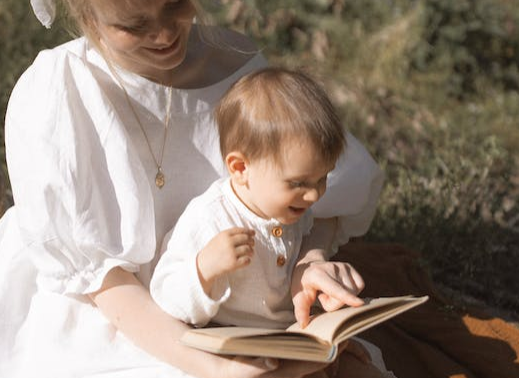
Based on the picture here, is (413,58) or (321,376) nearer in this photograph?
(321,376)

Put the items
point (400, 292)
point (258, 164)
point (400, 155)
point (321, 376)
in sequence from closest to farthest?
point (258, 164) → point (321, 376) → point (400, 292) → point (400, 155)

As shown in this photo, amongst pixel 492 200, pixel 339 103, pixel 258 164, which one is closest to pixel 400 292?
pixel 492 200

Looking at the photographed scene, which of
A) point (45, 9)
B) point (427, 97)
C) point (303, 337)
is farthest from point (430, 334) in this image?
point (427, 97)

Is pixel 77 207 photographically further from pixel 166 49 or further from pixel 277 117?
pixel 277 117

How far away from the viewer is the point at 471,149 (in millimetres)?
4926

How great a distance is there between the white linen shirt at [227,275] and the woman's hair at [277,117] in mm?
166

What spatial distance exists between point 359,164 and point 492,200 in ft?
4.96

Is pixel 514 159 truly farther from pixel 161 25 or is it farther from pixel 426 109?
pixel 161 25

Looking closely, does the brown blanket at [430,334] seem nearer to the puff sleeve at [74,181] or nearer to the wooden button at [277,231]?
the wooden button at [277,231]

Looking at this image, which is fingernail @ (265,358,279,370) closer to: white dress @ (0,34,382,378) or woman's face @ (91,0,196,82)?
white dress @ (0,34,382,378)

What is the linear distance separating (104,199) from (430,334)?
149 centimetres

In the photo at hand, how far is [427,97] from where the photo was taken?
19.9ft

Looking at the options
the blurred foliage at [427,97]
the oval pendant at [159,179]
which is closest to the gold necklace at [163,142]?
the oval pendant at [159,179]

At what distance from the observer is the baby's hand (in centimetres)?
228
